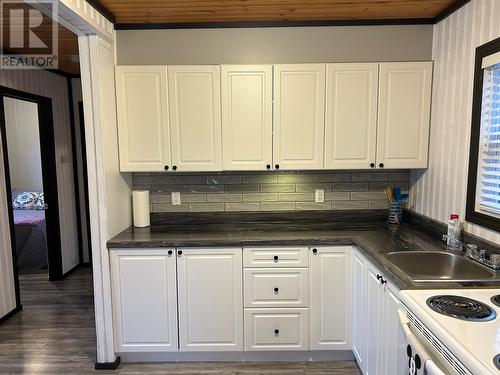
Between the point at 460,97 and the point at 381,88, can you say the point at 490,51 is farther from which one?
the point at 381,88

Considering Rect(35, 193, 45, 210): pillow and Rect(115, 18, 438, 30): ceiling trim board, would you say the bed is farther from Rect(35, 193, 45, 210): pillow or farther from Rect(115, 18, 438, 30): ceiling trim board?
Rect(115, 18, 438, 30): ceiling trim board

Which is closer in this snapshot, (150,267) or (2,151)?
(150,267)

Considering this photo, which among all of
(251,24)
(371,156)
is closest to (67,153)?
(251,24)

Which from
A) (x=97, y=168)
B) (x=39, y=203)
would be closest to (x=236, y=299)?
(x=97, y=168)

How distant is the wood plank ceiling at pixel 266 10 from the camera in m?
2.30

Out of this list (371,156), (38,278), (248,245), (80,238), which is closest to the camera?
(248,245)

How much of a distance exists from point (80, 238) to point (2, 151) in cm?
179

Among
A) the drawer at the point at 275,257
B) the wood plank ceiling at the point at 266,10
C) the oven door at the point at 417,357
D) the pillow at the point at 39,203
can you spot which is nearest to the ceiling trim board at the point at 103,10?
the wood plank ceiling at the point at 266,10

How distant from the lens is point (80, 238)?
459cm

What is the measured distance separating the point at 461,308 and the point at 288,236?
129cm

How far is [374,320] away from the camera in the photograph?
208cm

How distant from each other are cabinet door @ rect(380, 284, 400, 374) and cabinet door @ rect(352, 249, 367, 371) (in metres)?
0.35

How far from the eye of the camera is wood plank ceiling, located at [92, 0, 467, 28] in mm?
2299

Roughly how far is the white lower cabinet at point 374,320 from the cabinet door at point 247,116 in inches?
41.0
